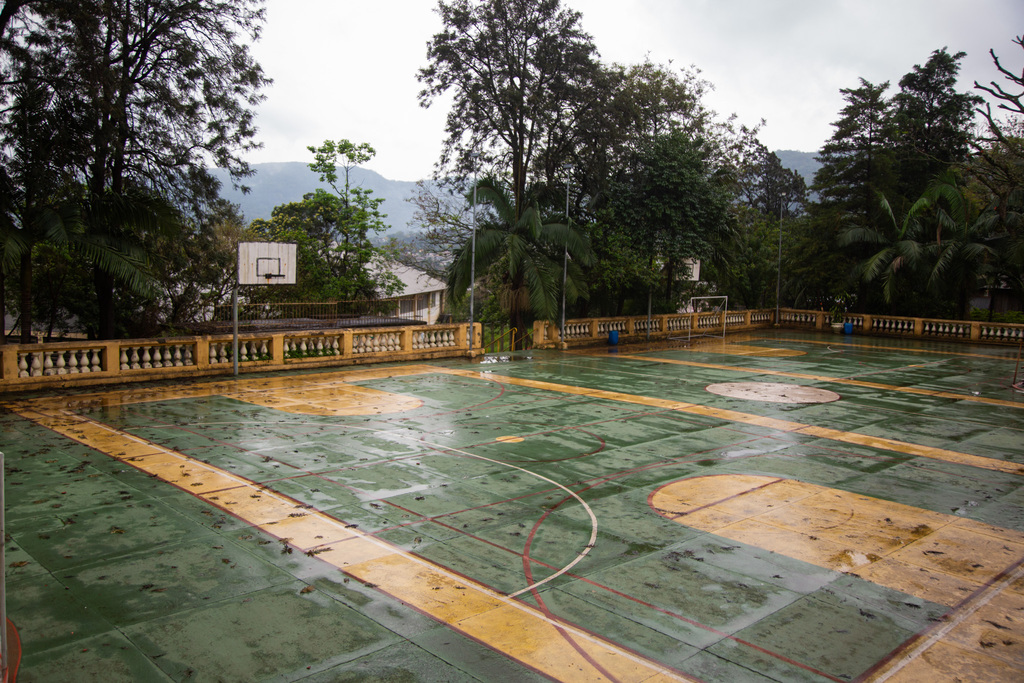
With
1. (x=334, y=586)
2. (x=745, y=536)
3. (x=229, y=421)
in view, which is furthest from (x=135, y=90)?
(x=745, y=536)

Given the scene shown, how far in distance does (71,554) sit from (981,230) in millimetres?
34149

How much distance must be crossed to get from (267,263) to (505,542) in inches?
509

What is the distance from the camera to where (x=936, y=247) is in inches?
1208

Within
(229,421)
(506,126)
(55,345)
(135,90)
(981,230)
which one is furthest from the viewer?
(981,230)

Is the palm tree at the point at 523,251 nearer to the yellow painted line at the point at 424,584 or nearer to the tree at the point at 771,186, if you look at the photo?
the yellow painted line at the point at 424,584

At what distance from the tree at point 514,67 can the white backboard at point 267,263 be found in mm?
9630

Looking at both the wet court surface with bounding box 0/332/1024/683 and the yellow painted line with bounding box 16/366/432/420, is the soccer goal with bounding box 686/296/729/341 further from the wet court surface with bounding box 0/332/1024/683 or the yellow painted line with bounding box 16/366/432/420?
the yellow painted line with bounding box 16/366/432/420

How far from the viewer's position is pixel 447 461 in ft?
32.3

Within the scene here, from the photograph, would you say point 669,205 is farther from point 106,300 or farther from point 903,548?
point 903,548

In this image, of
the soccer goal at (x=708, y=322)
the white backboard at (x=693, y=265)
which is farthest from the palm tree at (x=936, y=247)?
the white backboard at (x=693, y=265)

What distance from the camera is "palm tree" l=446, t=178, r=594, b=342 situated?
23.2 metres

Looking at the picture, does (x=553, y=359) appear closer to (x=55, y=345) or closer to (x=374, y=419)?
(x=374, y=419)

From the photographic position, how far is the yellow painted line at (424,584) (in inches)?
188

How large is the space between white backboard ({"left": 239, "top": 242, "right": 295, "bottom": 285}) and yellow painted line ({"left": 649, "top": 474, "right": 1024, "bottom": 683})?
12.2 m
